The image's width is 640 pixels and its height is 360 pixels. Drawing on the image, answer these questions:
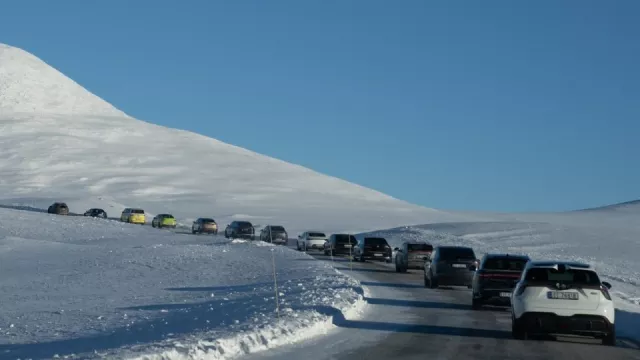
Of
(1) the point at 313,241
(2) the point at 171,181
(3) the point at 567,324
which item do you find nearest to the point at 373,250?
(1) the point at 313,241

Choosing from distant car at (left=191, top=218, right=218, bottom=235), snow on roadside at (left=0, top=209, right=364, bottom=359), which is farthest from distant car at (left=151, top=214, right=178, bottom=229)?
snow on roadside at (left=0, top=209, right=364, bottom=359)

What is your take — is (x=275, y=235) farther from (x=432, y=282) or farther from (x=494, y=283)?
(x=494, y=283)

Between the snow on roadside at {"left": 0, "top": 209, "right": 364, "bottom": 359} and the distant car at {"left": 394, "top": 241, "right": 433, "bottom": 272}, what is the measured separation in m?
3.85

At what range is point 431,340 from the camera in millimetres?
18125

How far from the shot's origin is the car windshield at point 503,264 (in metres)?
26.0

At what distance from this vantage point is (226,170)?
167m

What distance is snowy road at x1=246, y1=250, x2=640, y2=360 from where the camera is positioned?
52.7 feet

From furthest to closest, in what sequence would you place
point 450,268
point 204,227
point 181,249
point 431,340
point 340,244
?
point 204,227 < point 340,244 < point 181,249 < point 450,268 < point 431,340

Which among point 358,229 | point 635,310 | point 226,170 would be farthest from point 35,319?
point 226,170

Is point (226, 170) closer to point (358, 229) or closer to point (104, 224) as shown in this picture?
point (358, 229)

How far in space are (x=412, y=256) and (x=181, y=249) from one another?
11.7 metres

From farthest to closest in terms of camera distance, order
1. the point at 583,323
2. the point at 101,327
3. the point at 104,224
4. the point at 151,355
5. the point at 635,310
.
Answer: the point at 104,224 → the point at 635,310 → the point at 101,327 → the point at 583,323 → the point at 151,355

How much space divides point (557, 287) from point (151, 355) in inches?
324

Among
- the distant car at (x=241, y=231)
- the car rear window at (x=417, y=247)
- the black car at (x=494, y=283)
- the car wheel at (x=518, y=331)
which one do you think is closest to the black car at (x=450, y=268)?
the black car at (x=494, y=283)
